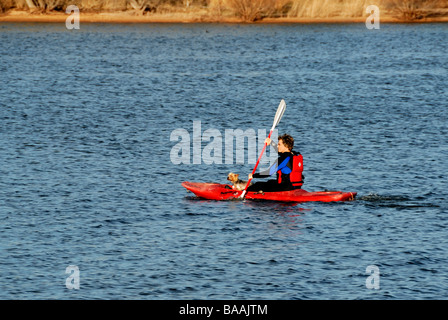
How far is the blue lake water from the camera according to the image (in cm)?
1669

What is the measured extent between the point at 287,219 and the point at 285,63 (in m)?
42.0

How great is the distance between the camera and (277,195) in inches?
853

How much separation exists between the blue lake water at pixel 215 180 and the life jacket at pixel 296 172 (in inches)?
28.6

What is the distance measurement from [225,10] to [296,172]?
6635cm
